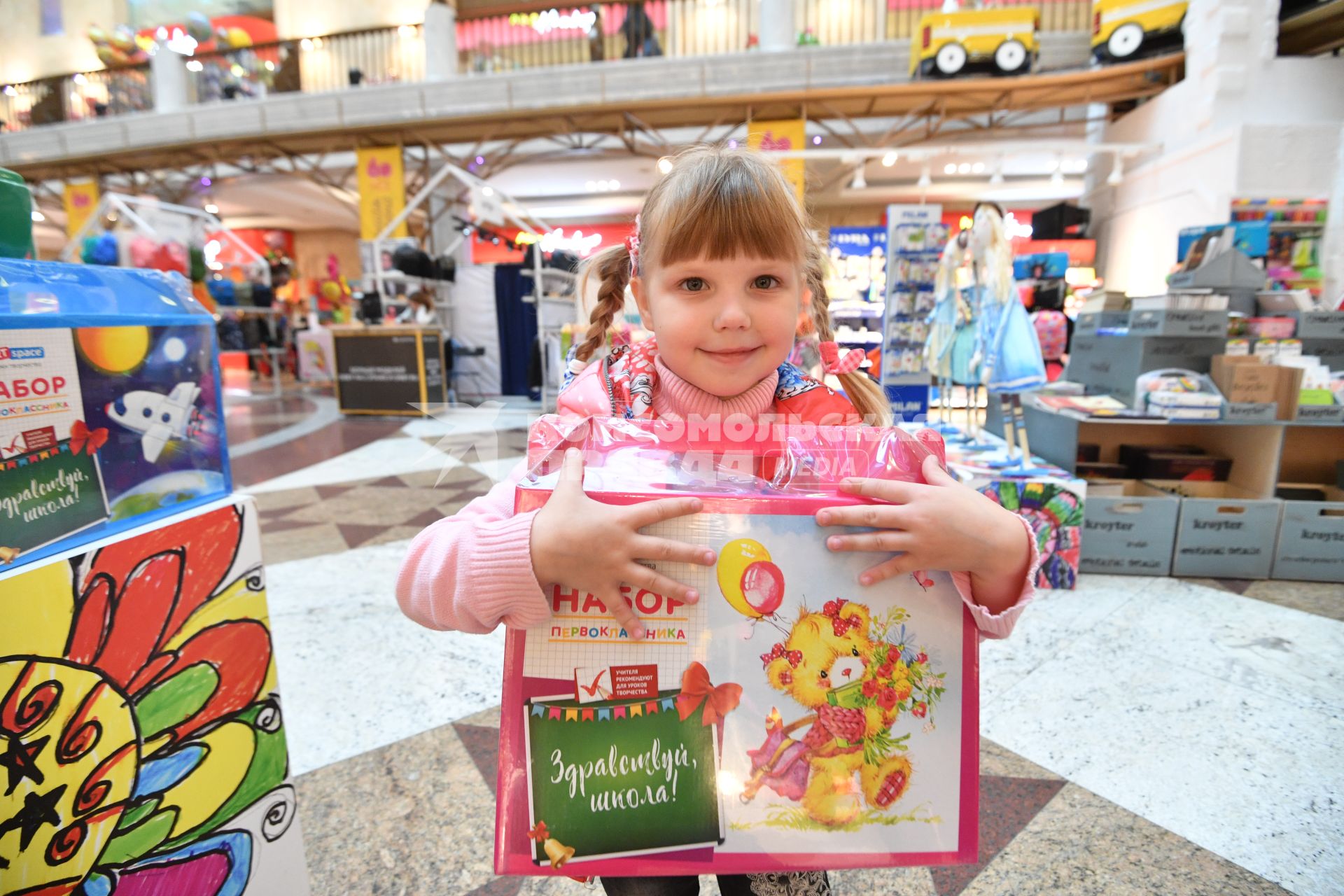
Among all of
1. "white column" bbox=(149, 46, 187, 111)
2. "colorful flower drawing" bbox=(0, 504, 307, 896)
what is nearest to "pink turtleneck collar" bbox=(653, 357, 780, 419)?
"colorful flower drawing" bbox=(0, 504, 307, 896)

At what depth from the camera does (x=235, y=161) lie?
346 inches

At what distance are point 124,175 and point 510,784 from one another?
1284cm

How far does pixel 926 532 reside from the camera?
52 cm

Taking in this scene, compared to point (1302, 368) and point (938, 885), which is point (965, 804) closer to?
point (938, 885)

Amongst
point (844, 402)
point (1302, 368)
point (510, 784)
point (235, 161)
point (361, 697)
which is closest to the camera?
point (510, 784)

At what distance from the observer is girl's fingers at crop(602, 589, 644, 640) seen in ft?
1.72

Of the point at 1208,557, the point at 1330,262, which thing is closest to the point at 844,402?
the point at 1208,557

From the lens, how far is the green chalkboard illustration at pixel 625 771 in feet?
1.79

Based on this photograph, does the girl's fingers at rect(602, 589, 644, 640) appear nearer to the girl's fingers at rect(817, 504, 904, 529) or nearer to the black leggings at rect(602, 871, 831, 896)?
the girl's fingers at rect(817, 504, 904, 529)

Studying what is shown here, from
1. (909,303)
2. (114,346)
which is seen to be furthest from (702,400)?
(909,303)

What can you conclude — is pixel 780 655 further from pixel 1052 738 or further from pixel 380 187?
pixel 380 187

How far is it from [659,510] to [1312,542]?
113 inches

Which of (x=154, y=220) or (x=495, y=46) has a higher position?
(x=495, y=46)

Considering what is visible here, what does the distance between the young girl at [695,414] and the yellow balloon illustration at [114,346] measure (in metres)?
0.55
